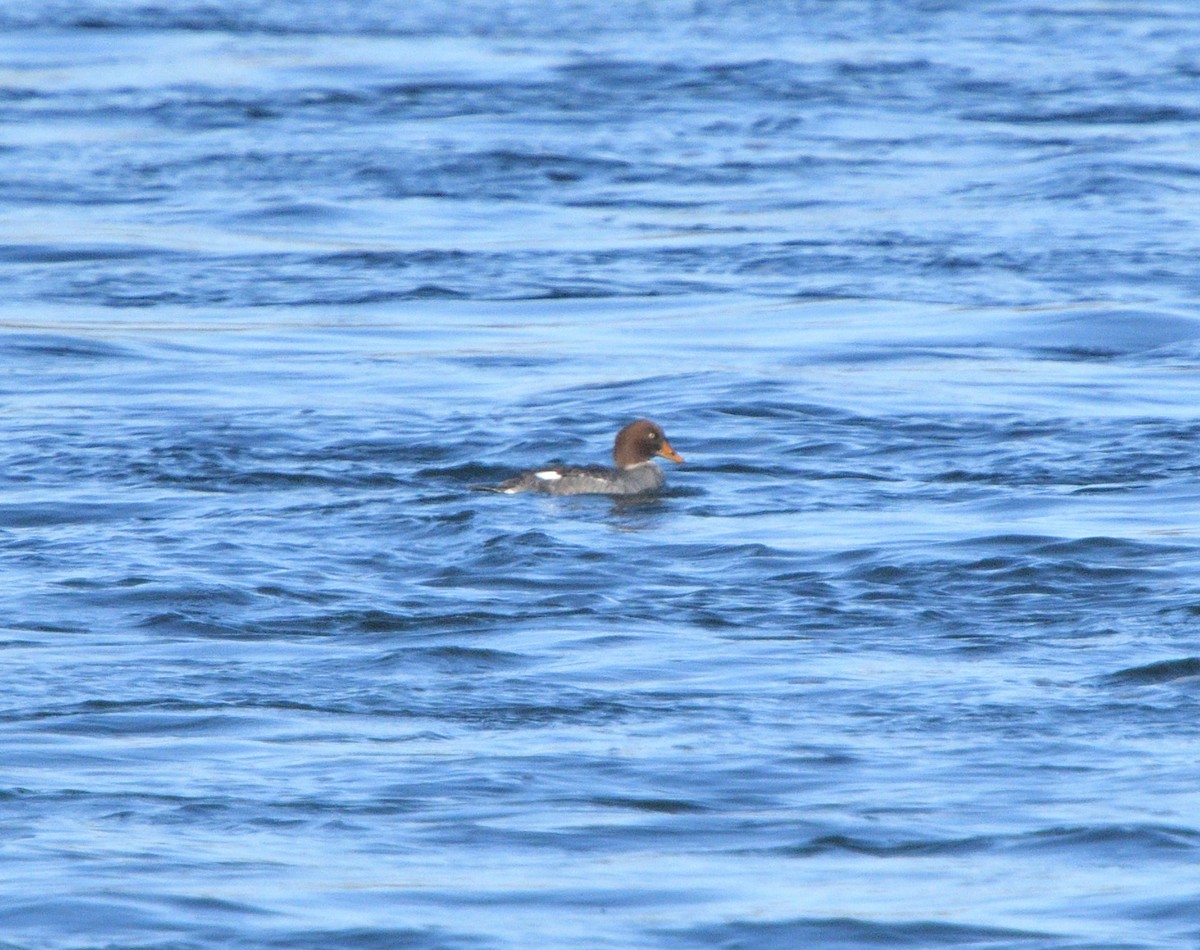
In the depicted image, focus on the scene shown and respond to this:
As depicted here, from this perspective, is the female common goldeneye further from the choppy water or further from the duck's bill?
the choppy water

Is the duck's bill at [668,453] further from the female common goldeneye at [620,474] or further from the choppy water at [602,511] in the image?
the choppy water at [602,511]

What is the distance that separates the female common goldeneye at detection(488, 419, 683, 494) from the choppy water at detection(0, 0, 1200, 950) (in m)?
0.19

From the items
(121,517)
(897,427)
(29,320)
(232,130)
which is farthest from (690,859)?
(232,130)

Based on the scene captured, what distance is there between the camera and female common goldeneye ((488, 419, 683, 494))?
46.0ft

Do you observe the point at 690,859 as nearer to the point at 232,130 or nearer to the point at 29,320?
the point at 29,320

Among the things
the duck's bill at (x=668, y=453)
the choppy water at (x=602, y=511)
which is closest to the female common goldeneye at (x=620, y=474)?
the duck's bill at (x=668, y=453)

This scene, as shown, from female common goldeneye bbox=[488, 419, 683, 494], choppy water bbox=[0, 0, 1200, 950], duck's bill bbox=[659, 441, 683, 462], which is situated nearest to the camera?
choppy water bbox=[0, 0, 1200, 950]

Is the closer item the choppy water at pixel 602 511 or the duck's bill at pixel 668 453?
the choppy water at pixel 602 511

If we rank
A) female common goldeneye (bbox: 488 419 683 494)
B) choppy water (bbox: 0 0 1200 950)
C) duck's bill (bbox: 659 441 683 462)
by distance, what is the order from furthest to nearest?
duck's bill (bbox: 659 441 683 462) < female common goldeneye (bbox: 488 419 683 494) < choppy water (bbox: 0 0 1200 950)

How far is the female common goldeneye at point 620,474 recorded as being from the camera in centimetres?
1402

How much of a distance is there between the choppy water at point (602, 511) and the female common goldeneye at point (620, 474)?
195mm

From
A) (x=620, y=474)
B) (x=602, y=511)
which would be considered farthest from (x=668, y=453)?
(x=602, y=511)

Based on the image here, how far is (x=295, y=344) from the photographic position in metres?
18.6

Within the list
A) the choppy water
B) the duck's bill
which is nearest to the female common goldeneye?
the duck's bill
